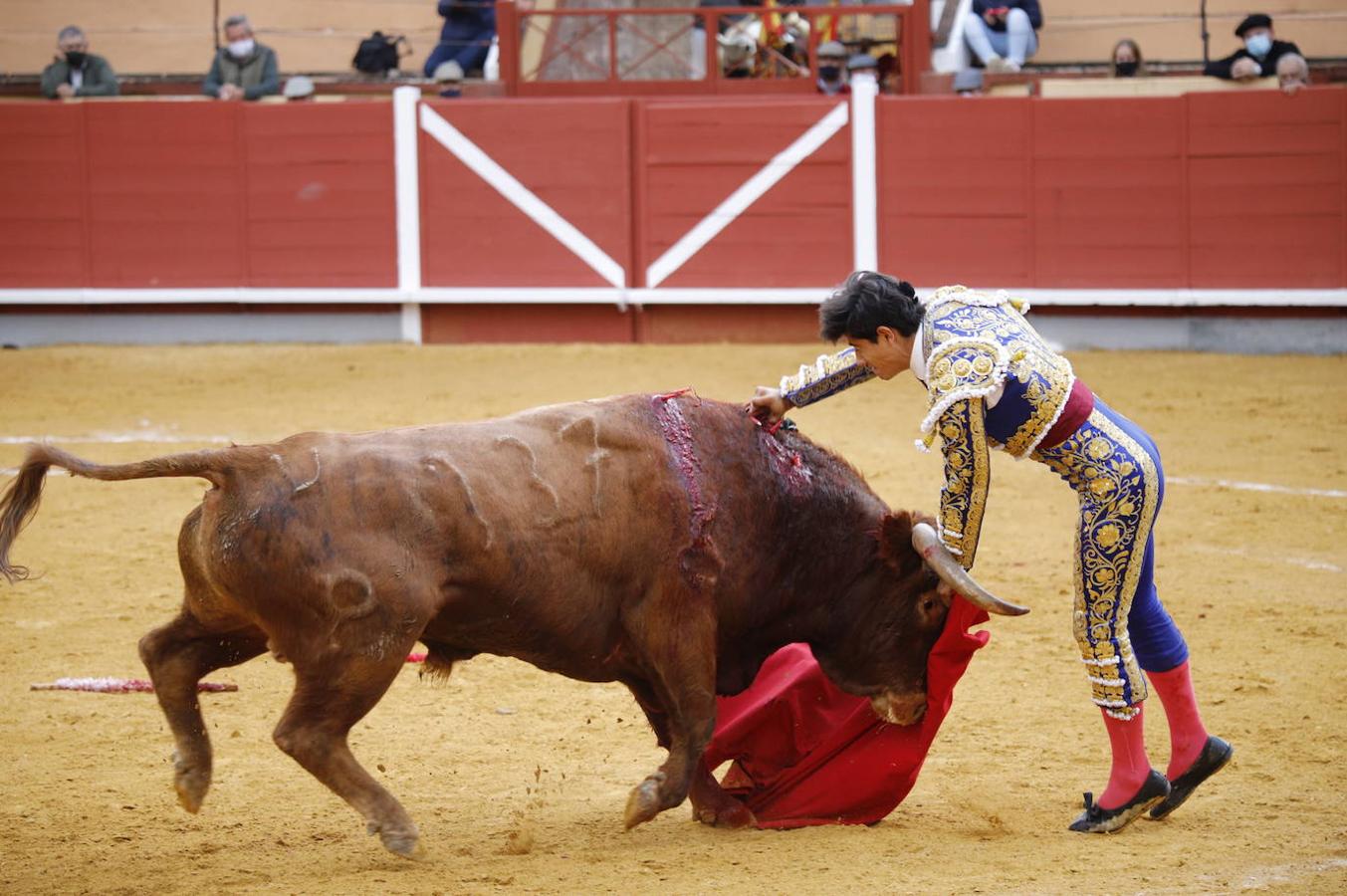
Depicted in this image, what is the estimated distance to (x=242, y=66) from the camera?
11.0 metres

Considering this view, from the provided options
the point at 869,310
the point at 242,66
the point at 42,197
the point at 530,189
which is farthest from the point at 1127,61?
the point at 869,310

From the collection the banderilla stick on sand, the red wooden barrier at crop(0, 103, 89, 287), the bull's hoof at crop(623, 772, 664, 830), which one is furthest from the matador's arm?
the red wooden barrier at crop(0, 103, 89, 287)

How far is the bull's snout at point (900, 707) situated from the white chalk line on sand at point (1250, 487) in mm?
3618

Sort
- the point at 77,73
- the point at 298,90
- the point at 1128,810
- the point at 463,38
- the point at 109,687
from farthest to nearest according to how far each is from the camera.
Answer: the point at 463,38, the point at 77,73, the point at 298,90, the point at 109,687, the point at 1128,810

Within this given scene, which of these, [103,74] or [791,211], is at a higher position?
[103,74]

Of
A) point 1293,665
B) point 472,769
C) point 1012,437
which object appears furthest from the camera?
point 1293,665

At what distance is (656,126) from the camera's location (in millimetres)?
10523

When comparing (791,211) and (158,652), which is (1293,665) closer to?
(158,652)

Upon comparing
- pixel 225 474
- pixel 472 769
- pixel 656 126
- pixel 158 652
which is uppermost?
pixel 656 126

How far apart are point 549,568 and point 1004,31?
8.56 meters

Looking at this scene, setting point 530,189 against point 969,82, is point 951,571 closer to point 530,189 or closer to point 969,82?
point 530,189

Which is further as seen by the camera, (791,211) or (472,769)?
(791,211)

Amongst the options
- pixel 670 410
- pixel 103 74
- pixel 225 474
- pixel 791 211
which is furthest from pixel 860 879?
pixel 103 74

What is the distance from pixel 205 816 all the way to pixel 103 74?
27.6ft
